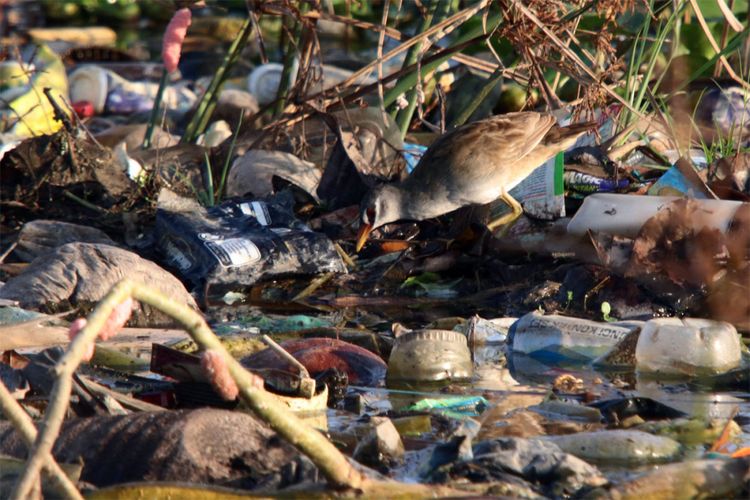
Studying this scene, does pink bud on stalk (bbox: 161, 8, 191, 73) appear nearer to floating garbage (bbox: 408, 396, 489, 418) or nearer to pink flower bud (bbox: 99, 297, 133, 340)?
floating garbage (bbox: 408, 396, 489, 418)

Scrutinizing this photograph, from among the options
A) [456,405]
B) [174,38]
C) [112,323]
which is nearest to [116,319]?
[112,323]

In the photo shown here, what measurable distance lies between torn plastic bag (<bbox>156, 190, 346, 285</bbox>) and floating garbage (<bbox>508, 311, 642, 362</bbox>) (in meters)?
1.41

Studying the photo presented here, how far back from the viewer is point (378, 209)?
5078mm

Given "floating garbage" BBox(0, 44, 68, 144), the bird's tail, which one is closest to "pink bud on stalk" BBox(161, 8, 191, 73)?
the bird's tail

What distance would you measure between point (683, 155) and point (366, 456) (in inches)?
115

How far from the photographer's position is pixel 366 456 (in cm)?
253

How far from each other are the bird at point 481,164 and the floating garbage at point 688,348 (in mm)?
1712

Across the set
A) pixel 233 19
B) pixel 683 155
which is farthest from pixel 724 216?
pixel 233 19

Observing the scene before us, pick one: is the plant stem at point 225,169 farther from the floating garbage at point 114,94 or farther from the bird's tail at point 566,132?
the floating garbage at point 114,94

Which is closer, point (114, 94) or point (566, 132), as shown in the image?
point (566, 132)

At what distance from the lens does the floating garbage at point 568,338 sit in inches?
145

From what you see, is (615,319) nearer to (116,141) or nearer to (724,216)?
(724,216)

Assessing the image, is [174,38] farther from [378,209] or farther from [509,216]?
[509,216]

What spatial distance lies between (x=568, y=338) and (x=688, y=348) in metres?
0.40
